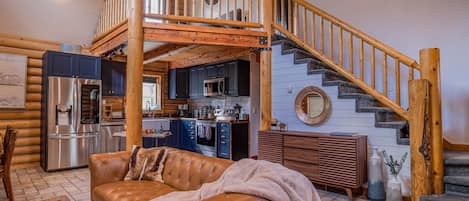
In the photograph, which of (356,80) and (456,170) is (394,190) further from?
(356,80)

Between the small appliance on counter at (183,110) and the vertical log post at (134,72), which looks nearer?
the vertical log post at (134,72)

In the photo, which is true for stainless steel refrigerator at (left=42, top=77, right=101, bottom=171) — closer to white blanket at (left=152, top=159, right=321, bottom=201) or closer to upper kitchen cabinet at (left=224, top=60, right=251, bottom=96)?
upper kitchen cabinet at (left=224, top=60, right=251, bottom=96)

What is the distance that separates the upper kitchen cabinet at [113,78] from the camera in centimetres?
656

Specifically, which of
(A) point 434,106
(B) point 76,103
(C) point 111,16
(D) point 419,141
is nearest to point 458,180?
(D) point 419,141

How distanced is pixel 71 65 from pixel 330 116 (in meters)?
4.64

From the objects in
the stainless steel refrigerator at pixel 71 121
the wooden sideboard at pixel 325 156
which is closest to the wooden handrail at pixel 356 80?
the wooden sideboard at pixel 325 156

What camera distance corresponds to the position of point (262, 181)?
1.72 meters

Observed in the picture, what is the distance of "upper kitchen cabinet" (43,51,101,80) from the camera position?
5.18 metres

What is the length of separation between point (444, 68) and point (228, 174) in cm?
364

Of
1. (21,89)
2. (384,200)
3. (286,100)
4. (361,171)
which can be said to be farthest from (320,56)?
(21,89)

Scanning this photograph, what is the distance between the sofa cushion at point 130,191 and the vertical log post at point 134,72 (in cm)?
104

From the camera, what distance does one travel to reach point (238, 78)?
6371 millimetres

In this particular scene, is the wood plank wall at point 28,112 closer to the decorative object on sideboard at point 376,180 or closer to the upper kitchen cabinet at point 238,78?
the upper kitchen cabinet at point 238,78

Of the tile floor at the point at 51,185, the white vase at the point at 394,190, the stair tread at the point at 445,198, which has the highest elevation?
the stair tread at the point at 445,198
